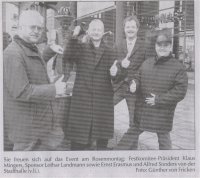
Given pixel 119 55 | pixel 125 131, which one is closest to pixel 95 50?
pixel 119 55

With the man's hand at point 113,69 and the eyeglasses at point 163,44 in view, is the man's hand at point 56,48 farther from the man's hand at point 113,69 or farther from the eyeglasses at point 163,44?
the eyeglasses at point 163,44

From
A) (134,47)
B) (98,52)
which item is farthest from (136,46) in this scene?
(98,52)

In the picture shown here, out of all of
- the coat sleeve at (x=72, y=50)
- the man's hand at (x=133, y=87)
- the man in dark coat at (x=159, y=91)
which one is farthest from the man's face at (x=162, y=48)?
the coat sleeve at (x=72, y=50)

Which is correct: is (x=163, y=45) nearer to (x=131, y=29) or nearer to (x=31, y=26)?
(x=131, y=29)

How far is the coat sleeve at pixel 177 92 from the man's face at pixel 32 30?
0.38 metres

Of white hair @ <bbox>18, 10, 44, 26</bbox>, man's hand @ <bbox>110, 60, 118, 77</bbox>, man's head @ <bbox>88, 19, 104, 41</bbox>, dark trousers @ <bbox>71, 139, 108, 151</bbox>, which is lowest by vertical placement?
dark trousers @ <bbox>71, 139, 108, 151</bbox>

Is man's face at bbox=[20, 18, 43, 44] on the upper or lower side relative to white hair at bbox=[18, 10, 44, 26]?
lower

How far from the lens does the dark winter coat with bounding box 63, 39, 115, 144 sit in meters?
0.91

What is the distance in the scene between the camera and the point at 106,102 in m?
0.92

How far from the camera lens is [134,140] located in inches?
36.9

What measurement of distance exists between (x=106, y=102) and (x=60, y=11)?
293 mm

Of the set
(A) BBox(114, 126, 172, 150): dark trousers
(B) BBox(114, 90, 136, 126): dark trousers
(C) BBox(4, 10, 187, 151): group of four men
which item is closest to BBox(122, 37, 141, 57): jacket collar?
(C) BBox(4, 10, 187, 151): group of four men

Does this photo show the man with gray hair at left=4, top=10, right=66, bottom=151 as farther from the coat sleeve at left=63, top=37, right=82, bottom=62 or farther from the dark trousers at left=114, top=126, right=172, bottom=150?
the dark trousers at left=114, top=126, right=172, bottom=150

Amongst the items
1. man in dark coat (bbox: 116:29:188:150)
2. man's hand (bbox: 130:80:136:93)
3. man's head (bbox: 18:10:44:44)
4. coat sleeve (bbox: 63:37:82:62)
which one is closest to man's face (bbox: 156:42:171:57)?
man in dark coat (bbox: 116:29:188:150)
